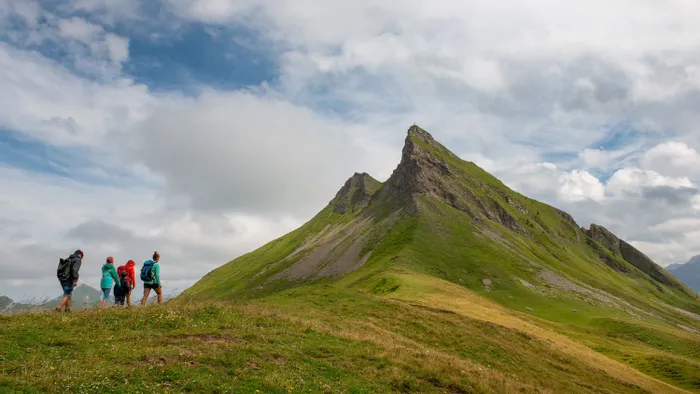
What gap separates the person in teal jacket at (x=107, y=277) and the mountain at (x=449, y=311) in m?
4.71

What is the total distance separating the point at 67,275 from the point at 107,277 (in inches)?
105

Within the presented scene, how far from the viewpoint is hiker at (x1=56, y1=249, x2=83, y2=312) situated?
26609 mm

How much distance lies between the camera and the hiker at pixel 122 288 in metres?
30.3

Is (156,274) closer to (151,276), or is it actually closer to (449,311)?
(151,276)

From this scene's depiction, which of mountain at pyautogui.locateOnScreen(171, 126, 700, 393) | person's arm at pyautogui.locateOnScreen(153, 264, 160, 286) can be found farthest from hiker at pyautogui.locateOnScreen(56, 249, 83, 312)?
mountain at pyautogui.locateOnScreen(171, 126, 700, 393)

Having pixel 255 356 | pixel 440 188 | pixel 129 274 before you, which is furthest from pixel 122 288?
pixel 440 188

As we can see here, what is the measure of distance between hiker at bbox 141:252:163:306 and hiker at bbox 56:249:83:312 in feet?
13.1

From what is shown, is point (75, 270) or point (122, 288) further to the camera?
point (122, 288)

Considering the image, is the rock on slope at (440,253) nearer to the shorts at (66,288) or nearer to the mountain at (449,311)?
the mountain at (449,311)

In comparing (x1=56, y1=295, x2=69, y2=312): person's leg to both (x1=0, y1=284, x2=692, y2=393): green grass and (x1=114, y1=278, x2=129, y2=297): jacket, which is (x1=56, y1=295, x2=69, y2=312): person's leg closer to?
(x1=0, y1=284, x2=692, y2=393): green grass

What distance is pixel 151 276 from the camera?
96.8 ft

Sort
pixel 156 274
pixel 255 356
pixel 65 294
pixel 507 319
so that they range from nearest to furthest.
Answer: pixel 255 356
pixel 65 294
pixel 156 274
pixel 507 319

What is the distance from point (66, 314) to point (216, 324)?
869cm

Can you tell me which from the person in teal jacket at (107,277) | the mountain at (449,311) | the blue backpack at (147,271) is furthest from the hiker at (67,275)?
the mountain at (449,311)
